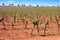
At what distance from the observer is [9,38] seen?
25.0 m

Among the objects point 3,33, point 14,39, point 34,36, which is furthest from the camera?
point 3,33

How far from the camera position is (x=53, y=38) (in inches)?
998

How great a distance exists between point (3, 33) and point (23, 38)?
3.93m

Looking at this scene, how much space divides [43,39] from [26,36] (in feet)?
8.11

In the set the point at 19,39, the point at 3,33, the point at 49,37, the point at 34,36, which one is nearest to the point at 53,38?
the point at 49,37

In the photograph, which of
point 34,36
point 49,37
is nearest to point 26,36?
point 34,36

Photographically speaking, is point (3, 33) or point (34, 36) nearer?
point (34, 36)

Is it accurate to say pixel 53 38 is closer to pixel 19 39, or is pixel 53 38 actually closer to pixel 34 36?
pixel 34 36

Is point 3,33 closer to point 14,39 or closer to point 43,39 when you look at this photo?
point 14,39

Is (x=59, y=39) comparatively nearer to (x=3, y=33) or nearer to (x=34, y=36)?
(x=34, y=36)

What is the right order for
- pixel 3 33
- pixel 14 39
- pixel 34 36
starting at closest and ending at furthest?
pixel 14 39 < pixel 34 36 < pixel 3 33

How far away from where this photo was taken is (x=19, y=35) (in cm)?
2684

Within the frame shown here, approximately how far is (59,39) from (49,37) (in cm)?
139

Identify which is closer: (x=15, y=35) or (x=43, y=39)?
(x=43, y=39)
